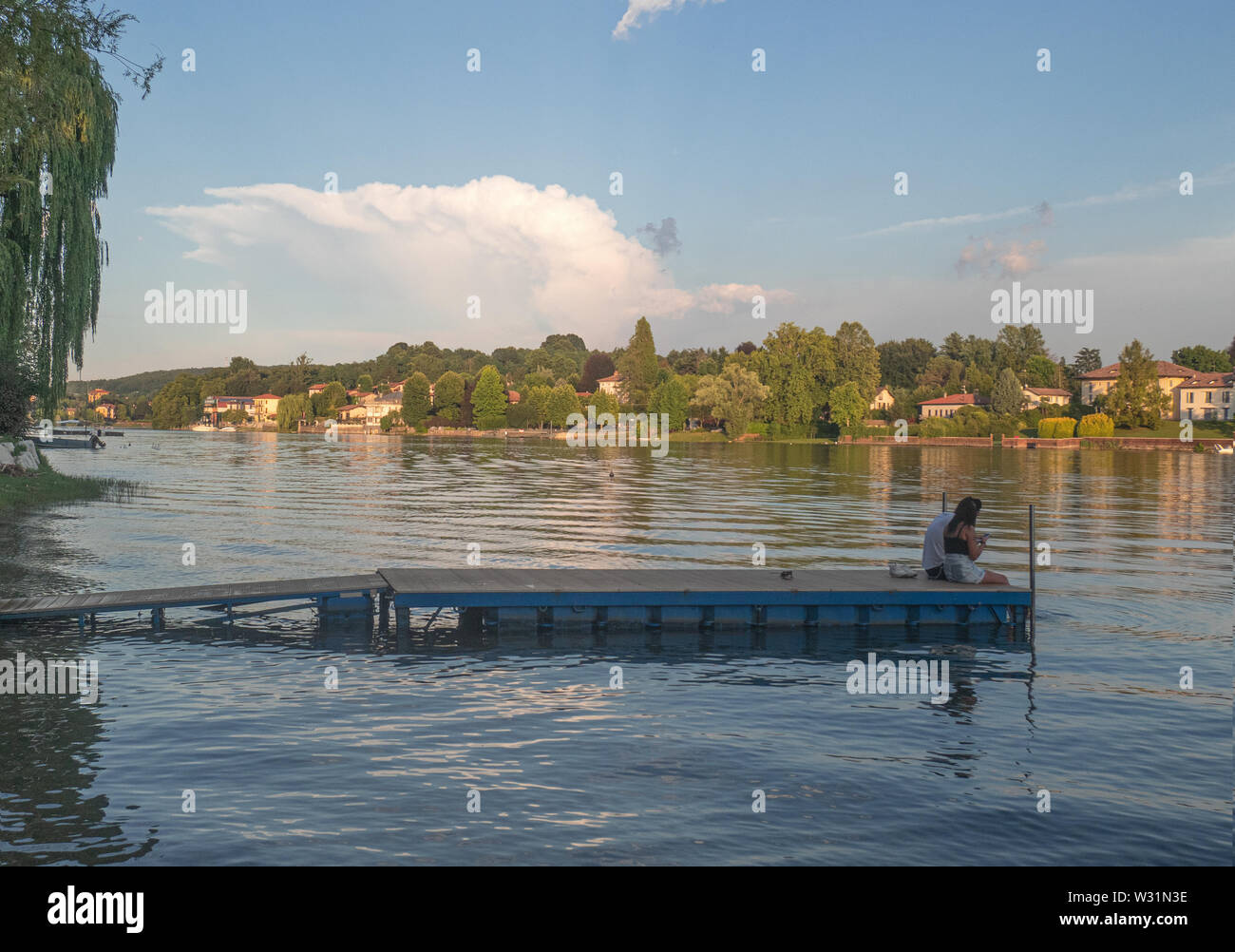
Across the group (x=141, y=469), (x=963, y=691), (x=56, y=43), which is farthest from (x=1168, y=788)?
(x=141, y=469)

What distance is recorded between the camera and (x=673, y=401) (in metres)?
194

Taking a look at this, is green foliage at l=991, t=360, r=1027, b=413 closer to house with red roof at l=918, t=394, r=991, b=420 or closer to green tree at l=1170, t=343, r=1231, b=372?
house with red roof at l=918, t=394, r=991, b=420

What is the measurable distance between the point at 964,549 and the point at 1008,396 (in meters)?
150

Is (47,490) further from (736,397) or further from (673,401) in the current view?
(673,401)

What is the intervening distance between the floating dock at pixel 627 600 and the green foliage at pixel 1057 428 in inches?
5384

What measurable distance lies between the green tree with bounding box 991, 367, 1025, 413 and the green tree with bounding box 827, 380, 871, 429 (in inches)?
813

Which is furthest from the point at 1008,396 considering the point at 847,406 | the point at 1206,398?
the point at 1206,398

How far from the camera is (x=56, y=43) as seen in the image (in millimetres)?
16969

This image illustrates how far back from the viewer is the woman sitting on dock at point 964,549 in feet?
66.6

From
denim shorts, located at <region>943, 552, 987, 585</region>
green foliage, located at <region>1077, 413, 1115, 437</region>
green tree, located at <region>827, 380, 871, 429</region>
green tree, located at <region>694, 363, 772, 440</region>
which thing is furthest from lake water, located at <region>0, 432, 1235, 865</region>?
green tree, located at <region>694, 363, 772, 440</region>

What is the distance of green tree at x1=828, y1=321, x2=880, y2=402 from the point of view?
17950 cm

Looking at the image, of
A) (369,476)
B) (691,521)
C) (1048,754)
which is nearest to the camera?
(1048,754)
